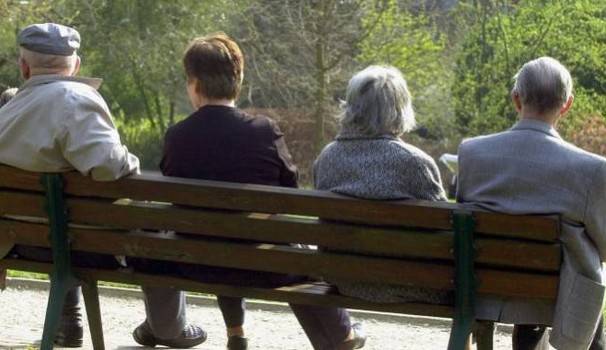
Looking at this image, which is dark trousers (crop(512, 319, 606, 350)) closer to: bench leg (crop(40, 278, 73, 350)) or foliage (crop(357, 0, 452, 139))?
bench leg (crop(40, 278, 73, 350))

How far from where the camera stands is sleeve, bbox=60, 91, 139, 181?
205 inches

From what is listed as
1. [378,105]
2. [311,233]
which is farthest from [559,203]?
[311,233]

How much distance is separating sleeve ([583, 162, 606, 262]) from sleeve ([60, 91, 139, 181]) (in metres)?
1.81

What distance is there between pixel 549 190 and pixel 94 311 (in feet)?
7.29

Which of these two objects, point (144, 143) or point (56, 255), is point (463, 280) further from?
point (144, 143)

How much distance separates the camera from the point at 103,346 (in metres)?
6.05

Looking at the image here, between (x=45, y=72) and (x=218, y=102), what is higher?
(x=45, y=72)

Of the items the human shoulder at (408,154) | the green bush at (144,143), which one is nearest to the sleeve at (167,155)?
the human shoulder at (408,154)

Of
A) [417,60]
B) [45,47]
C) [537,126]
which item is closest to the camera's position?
[537,126]

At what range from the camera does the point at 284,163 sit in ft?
17.9

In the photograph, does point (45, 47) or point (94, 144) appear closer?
point (94, 144)

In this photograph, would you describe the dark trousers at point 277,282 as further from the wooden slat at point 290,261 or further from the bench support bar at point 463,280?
the bench support bar at point 463,280

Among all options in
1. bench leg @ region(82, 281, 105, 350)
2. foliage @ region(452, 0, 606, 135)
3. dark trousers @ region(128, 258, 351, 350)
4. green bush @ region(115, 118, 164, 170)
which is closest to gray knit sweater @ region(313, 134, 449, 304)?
dark trousers @ region(128, 258, 351, 350)

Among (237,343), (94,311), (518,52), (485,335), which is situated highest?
(485,335)
